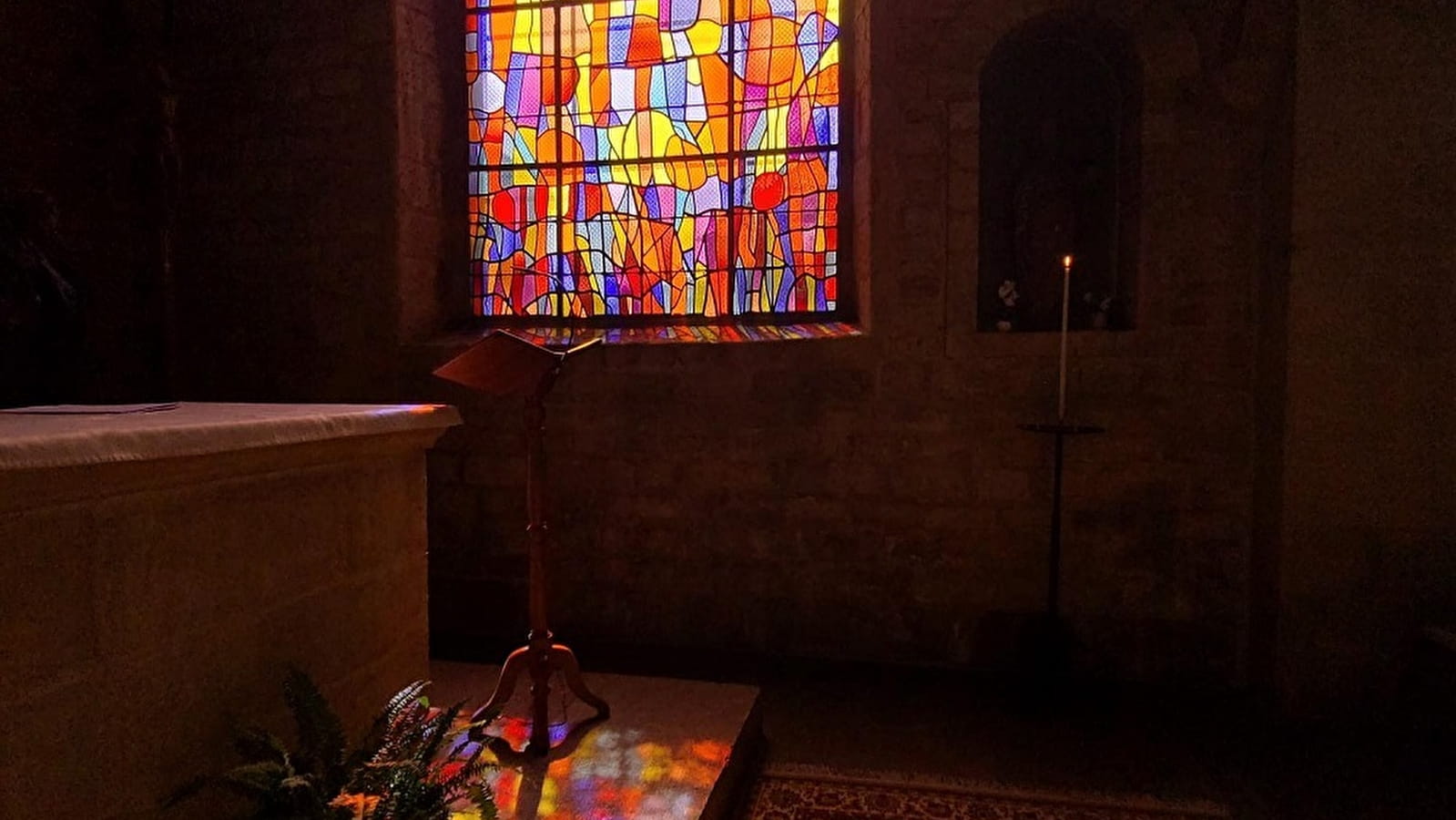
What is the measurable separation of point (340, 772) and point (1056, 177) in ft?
11.6

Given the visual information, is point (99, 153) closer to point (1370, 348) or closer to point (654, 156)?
point (654, 156)

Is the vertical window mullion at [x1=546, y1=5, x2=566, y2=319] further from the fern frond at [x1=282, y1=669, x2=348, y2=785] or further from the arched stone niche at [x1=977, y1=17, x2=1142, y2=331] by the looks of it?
the fern frond at [x1=282, y1=669, x2=348, y2=785]

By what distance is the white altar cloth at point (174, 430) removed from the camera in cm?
114


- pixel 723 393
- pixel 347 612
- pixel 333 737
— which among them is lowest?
pixel 333 737

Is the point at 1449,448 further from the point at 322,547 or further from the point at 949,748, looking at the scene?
the point at 322,547

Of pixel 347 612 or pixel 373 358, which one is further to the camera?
pixel 373 358

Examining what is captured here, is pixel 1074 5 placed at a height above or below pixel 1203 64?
above

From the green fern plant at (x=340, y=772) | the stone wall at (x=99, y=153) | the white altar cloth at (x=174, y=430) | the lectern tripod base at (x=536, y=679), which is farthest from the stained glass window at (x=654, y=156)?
the green fern plant at (x=340, y=772)

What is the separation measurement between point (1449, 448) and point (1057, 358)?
1.38 meters


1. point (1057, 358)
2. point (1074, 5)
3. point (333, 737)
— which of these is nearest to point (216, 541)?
point (333, 737)

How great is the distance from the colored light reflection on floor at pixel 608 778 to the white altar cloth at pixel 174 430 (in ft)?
3.18

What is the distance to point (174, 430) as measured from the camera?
1.34 metres

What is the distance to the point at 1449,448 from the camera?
295 cm

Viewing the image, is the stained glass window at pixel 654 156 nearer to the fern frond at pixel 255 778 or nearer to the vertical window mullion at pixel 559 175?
the vertical window mullion at pixel 559 175
